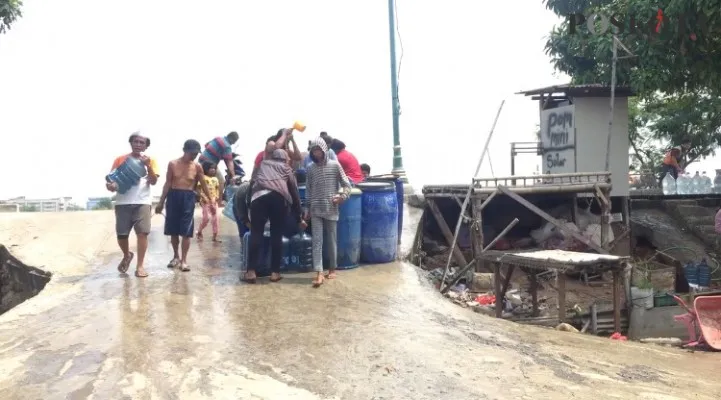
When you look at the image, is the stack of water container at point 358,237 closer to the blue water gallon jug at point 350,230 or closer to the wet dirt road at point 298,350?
the blue water gallon jug at point 350,230

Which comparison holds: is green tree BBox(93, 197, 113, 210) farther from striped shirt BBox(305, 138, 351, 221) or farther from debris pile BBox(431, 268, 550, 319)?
striped shirt BBox(305, 138, 351, 221)

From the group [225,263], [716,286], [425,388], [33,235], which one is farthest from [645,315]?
[33,235]

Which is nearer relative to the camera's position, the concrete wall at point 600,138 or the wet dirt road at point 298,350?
the wet dirt road at point 298,350

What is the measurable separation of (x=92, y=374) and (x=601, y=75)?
14.9 m

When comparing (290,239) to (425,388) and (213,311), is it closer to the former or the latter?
(213,311)

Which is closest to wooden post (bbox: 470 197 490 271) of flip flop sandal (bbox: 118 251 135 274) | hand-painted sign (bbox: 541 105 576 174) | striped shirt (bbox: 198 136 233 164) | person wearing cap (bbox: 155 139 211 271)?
hand-painted sign (bbox: 541 105 576 174)

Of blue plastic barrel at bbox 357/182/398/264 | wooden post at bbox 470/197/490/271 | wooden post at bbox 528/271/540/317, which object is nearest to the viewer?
blue plastic barrel at bbox 357/182/398/264

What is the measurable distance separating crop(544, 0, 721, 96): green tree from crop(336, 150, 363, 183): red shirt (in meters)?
5.72

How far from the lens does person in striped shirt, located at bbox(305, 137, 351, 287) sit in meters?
6.89

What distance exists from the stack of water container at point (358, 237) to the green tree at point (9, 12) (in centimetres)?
798

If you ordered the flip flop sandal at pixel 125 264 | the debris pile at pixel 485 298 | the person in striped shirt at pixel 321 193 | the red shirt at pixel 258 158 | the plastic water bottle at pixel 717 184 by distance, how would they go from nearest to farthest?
1. the person in striped shirt at pixel 321 193
2. the red shirt at pixel 258 158
3. the flip flop sandal at pixel 125 264
4. the debris pile at pixel 485 298
5. the plastic water bottle at pixel 717 184

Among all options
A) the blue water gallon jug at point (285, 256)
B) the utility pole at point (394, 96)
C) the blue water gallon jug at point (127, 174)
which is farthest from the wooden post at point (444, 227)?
the blue water gallon jug at point (127, 174)

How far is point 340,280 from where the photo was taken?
7.14m

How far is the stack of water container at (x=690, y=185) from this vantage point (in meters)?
20.5
